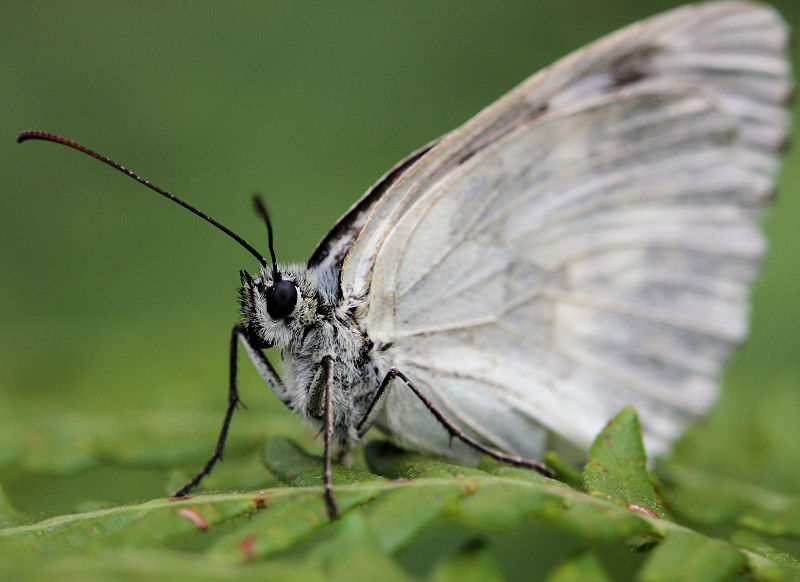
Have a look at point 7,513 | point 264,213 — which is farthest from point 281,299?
point 7,513

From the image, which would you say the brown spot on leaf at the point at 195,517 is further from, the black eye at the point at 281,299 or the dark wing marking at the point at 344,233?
the dark wing marking at the point at 344,233

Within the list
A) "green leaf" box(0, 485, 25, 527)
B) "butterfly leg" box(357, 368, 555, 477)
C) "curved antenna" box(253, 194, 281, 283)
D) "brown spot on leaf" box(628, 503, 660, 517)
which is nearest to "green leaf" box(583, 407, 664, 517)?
"brown spot on leaf" box(628, 503, 660, 517)

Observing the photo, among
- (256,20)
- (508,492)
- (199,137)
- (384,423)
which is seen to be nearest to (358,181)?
(199,137)

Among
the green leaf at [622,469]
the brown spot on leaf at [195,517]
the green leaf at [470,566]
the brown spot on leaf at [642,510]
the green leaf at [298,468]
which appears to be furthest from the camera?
the green leaf at [298,468]

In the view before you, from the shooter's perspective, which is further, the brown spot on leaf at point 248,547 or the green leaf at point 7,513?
the green leaf at point 7,513

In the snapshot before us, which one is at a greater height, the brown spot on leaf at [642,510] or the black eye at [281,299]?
the black eye at [281,299]

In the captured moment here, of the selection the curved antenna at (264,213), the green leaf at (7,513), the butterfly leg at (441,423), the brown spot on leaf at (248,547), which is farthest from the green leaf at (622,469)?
the green leaf at (7,513)

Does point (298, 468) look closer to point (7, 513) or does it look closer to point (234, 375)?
point (234, 375)
